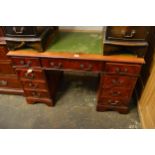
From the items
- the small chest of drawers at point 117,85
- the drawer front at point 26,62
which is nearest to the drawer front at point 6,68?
the drawer front at point 26,62

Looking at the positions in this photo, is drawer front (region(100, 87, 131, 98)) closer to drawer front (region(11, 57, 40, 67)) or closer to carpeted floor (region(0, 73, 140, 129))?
carpeted floor (region(0, 73, 140, 129))

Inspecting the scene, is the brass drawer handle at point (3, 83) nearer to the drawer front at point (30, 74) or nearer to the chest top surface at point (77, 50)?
the drawer front at point (30, 74)

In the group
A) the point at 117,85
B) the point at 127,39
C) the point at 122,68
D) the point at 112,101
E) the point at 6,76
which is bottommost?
the point at 112,101

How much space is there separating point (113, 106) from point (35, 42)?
1.02m

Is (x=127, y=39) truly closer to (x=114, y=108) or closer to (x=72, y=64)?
(x=72, y=64)

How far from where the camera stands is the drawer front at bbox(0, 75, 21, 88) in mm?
1751

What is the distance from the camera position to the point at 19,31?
1.24 m

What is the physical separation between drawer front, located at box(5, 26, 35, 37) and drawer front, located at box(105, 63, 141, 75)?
67cm

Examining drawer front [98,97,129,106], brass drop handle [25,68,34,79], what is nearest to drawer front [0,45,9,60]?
brass drop handle [25,68,34,79]

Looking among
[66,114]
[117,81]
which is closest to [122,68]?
[117,81]

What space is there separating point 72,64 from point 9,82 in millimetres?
900

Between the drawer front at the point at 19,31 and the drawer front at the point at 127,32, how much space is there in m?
0.60
